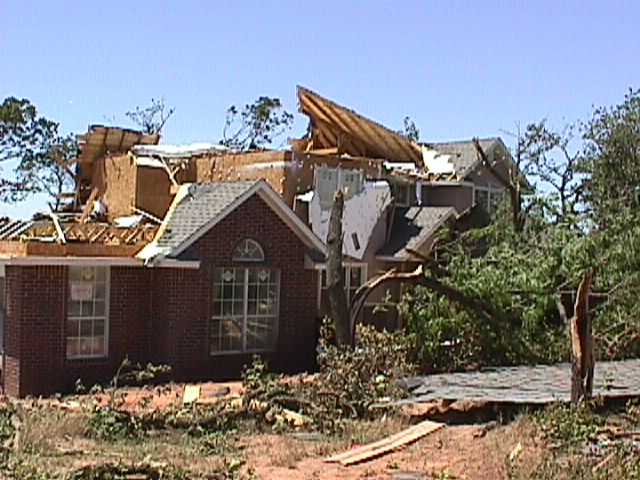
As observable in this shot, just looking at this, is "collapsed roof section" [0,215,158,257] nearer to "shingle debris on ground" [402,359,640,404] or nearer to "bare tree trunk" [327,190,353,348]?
"bare tree trunk" [327,190,353,348]

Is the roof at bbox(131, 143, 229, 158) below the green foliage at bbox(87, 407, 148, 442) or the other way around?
the other way around

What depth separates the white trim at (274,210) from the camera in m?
19.1

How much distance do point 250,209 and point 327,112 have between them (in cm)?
836

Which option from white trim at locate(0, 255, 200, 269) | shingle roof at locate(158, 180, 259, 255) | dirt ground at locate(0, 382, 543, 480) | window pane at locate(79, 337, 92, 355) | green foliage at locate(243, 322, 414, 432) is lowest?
dirt ground at locate(0, 382, 543, 480)

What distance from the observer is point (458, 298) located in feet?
58.4

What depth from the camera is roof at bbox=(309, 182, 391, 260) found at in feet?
81.5

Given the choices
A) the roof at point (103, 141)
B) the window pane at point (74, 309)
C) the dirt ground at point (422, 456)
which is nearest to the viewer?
the dirt ground at point (422, 456)

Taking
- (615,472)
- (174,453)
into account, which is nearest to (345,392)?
(174,453)

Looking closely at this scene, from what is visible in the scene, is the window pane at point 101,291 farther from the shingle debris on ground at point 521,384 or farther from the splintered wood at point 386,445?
the splintered wood at point 386,445

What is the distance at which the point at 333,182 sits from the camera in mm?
25203

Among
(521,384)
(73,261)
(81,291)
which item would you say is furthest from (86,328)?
(521,384)

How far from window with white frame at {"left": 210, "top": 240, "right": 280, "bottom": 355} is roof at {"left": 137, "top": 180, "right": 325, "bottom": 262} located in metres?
0.91

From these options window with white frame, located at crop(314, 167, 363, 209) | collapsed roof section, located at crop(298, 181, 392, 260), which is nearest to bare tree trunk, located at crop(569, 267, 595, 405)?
collapsed roof section, located at crop(298, 181, 392, 260)

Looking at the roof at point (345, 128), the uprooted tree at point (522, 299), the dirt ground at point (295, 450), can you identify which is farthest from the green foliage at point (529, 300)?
the roof at point (345, 128)
